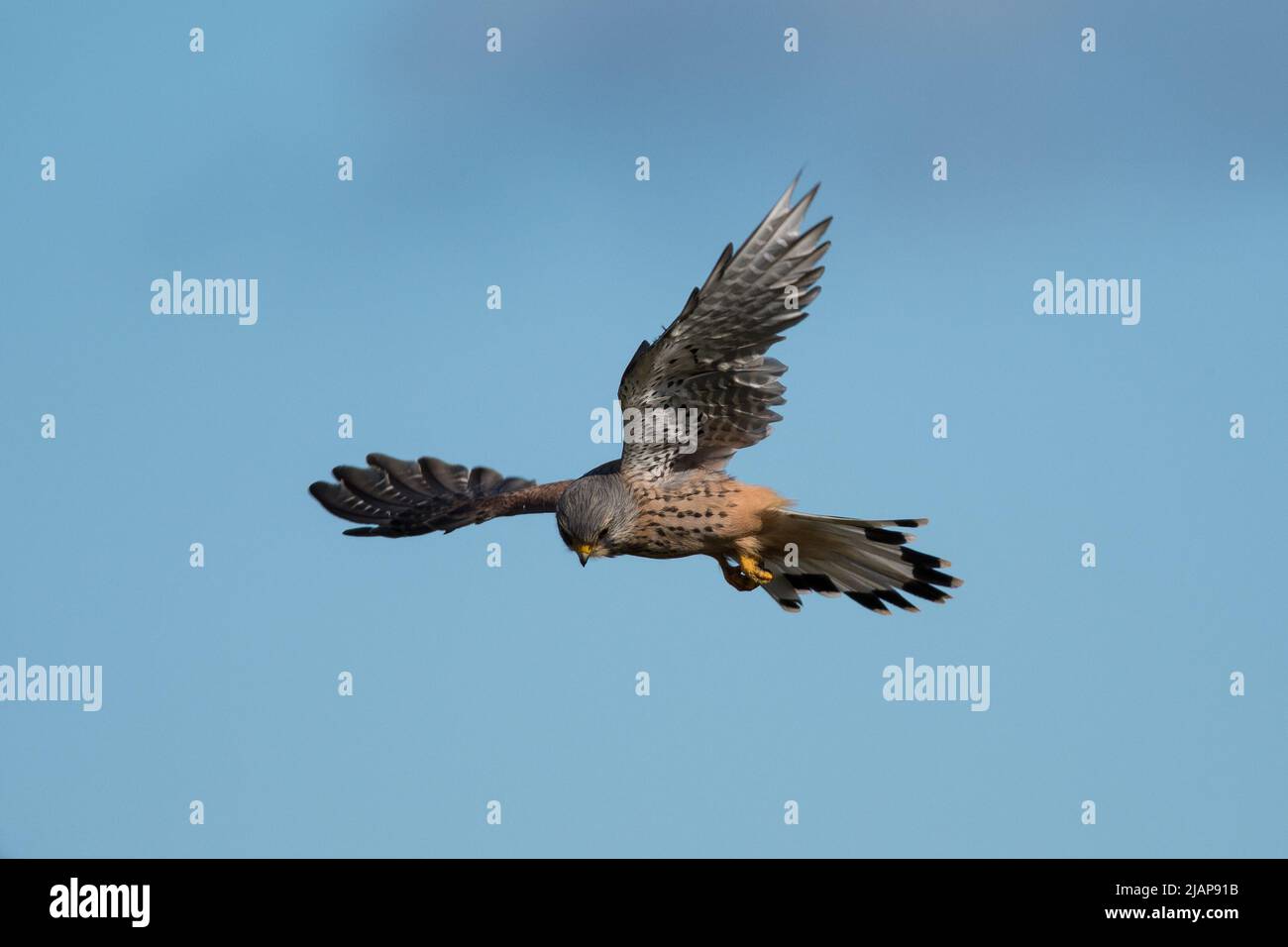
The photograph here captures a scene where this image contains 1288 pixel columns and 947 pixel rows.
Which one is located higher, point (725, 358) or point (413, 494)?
point (725, 358)

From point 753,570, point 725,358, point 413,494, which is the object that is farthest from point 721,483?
point 413,494

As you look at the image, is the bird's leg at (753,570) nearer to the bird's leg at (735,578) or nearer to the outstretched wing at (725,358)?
the bird's leg at (735,578)

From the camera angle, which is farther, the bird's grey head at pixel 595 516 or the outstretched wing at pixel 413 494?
the outstretched wing at pixel 413 494

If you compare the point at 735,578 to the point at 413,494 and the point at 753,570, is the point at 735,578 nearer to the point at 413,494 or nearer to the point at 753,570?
the point at 753,570

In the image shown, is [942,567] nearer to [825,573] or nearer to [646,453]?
[825,573]

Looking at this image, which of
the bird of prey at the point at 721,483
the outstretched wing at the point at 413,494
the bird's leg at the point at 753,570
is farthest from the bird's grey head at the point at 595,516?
the outstretched wing at the point at 413,494

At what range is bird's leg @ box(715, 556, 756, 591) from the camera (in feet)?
35.5

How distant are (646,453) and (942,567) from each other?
2311 mm

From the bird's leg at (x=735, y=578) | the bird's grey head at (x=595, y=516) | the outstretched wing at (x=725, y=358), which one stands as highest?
the outstretched wing at (x=725, y=358)

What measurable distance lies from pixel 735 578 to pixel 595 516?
4.56ft

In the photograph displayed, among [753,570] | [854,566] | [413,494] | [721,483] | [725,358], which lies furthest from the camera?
[413,494]

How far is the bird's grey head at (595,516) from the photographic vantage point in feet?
32.3

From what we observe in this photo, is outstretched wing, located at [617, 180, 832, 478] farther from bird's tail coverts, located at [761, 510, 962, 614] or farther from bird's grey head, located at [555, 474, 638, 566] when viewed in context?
bird's tail coverts, located at [761, 510, 962, 614]

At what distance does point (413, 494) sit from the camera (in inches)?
482
